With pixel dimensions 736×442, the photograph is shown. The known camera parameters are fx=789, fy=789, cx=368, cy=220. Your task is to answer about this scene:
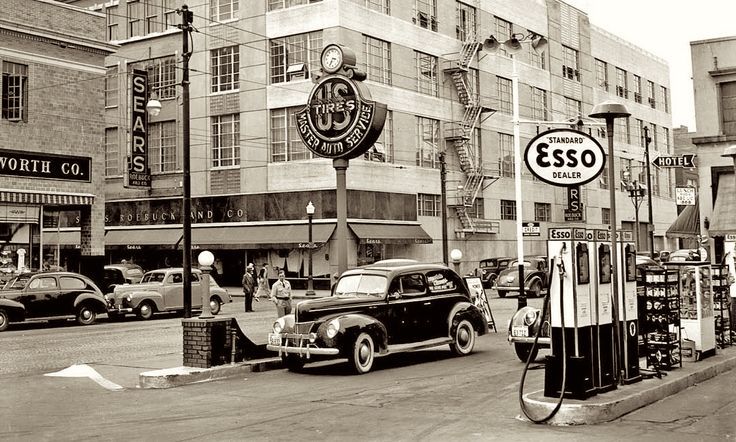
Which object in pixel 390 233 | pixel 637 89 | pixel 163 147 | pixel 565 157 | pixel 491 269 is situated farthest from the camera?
pixel 637 89

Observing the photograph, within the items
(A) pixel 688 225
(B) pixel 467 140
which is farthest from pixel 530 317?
(B) pixel 467 140

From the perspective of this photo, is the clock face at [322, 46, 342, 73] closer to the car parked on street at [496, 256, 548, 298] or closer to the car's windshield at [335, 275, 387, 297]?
the car's windshield at [335, 275, 387, 297]

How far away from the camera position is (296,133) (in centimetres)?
4066

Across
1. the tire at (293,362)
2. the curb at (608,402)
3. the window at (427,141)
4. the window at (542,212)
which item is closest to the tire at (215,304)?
the tire at (293,362)

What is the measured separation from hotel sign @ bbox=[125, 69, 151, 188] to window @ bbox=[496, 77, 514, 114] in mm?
27058

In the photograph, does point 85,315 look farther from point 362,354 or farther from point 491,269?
point 491,269

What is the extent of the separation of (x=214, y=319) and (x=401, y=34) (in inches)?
1312

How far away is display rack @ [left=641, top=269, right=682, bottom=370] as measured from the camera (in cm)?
1102

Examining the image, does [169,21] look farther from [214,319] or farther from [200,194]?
[214,319]

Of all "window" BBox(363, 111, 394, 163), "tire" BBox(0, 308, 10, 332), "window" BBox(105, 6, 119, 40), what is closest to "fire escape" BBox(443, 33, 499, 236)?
"window" BBox(363, 111, 394, 163)

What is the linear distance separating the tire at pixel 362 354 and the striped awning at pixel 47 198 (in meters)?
19.5

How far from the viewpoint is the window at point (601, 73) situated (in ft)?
211

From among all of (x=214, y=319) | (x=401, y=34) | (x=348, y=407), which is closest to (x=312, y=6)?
(x=401, y=34)

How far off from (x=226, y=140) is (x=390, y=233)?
10.5 m
